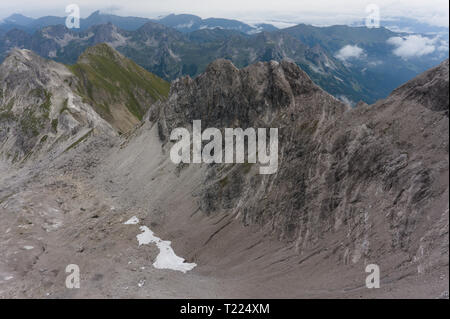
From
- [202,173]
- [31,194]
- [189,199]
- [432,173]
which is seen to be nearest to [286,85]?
[202,173]

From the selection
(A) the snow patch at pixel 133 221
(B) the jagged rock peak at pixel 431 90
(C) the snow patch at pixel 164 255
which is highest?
(B) the jagged rock peak at pixel 431 90

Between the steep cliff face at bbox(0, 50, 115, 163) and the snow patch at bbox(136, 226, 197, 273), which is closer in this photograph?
the snow patch at bbox(136, 226, 197, 273)

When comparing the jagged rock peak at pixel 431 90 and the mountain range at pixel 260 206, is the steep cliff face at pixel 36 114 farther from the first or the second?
the jagged rock peak at pixel 431 90

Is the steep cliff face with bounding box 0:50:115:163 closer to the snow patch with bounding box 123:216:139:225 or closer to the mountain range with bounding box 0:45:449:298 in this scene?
the mountain range with bounding box 0:45:449:298

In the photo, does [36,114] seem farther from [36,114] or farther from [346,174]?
[346,174]

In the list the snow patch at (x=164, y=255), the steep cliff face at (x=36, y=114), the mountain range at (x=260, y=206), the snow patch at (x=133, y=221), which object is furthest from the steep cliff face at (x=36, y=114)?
the snow patch at (x=164, y=255)

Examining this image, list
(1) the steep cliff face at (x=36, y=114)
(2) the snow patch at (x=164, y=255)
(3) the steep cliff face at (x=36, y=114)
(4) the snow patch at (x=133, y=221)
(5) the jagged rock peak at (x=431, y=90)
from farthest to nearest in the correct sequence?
(3) the steep cliff face at (x=36, y=114) → (1) the steep cliff face at (x=36, y=114) → (4) the snow patch at (x=133, y=221) → (2) the snow patch at (x=164, y=255) → (5) the jagged rock peak at (x=431, y=90)

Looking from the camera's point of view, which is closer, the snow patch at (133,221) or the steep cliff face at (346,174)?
the steep cliff face at (346,174)

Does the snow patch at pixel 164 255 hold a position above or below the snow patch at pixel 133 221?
below

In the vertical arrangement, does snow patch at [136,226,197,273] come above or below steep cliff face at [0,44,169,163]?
below

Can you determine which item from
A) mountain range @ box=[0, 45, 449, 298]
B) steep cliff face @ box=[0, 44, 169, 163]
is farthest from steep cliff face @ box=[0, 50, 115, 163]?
mountain range @ box=[0, 45, 449, 298]

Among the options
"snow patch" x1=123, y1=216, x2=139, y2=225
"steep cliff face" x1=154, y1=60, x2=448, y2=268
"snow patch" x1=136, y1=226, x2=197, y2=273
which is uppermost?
"steep cliff face" x1=154, y1=60, x2=448, y2=268

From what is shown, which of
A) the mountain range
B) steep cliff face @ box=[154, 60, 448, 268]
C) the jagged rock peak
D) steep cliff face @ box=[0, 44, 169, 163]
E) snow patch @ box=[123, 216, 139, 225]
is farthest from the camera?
steep cliff face @ box=[0, 44, 169, 163]

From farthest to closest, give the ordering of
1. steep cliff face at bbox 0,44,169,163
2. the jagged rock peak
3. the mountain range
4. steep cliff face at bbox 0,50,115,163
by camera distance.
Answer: steep cliff face at bbox 0,50,115,163, steep cliff face at bbox 0,44,169,163, the jagged rock peak, the mountain range
